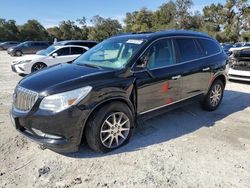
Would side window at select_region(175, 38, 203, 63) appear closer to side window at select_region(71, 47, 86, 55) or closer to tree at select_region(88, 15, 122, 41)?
side window at select_region(71, 47, 86, 55)

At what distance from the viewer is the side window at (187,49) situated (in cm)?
478

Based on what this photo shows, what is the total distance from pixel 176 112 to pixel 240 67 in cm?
485

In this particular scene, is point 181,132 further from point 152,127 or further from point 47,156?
point 47,156

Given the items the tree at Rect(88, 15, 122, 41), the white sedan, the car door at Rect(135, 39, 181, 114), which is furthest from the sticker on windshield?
the tree at Rect(88, 15, 122, 41)

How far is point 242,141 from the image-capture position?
14.2ft

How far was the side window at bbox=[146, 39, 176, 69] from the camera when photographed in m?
4.26

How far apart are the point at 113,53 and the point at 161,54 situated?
84 cm

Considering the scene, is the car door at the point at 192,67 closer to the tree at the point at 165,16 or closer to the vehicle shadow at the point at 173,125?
the vehicle shadow at the point at 173,125

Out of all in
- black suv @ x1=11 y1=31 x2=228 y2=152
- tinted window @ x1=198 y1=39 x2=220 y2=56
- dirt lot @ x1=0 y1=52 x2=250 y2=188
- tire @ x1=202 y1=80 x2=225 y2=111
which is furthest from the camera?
tire @ x1=202 y1=80 x2=225 y2=111

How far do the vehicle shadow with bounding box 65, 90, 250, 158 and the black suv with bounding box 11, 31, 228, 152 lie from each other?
0.69ft

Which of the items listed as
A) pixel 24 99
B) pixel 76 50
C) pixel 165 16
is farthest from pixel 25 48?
pixel 165 16

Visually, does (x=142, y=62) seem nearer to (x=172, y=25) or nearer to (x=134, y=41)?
(x=134, y=41)

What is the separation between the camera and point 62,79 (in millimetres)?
3590

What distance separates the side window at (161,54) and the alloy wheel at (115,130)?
3.25ft
